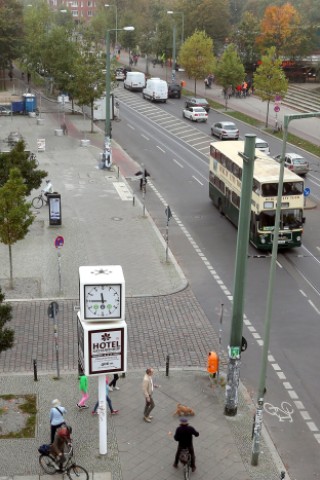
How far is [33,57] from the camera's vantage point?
71250 mm

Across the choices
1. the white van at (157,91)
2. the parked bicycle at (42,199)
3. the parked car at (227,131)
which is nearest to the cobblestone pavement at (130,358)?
the parked bicycle at (42,199)

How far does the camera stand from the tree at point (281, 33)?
85.2 meters

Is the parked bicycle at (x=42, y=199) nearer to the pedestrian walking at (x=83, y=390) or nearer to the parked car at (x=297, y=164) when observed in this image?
the parked car at (x=297, y=164)

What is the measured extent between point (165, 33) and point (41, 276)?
7139 centimetres

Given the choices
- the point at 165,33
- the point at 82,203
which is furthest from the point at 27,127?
the point at 165,33

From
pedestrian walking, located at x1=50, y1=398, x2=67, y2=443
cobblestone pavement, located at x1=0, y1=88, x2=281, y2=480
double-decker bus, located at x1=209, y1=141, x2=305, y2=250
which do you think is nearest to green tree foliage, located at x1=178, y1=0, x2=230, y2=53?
cobblestone pavement, located at x1=0, y1=88, x2=281, y2=480

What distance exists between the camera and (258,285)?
89.1ft

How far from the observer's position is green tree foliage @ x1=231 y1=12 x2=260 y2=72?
289 ft

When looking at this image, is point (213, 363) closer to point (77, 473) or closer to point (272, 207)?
point (77, 473)

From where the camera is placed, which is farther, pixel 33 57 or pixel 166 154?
pixel 33 57

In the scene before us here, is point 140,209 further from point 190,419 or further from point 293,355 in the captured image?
point 190,419

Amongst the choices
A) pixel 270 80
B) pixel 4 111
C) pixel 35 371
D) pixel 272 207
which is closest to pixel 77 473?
pixel 35 371

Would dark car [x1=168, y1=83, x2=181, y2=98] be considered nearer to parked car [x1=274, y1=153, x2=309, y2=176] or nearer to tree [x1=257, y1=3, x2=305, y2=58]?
tree [x1=257, y1=3, x2=305, y2=58]

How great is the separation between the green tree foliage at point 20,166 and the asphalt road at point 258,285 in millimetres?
6600
